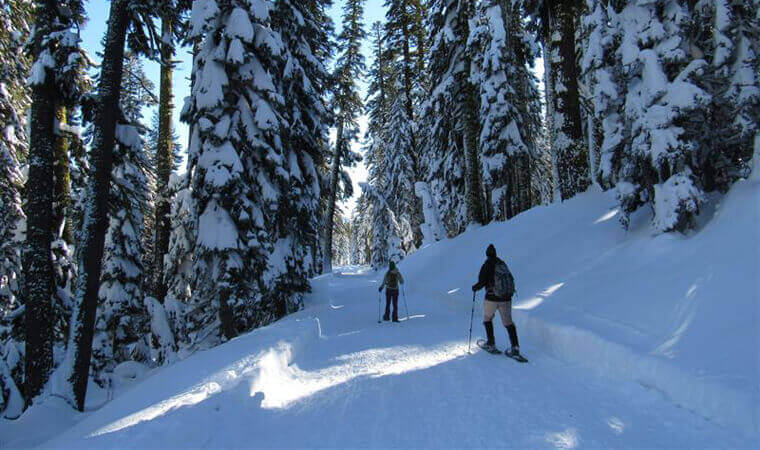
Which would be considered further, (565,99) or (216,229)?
(565,99)

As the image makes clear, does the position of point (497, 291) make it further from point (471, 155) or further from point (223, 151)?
point (471, 155)

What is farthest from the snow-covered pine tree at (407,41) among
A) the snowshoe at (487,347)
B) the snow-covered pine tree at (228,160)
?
the snowshoe at (487,347)

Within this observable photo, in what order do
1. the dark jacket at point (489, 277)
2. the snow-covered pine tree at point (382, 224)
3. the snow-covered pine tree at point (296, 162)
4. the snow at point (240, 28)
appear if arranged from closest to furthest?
the dark jacket at point (489, 277) < the snow at point (240, 28) < the snow-covered pine tree at point (296, 162) < the snow-covered pine tree at point (382, 224)

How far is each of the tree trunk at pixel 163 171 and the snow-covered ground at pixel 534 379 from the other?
4934mm

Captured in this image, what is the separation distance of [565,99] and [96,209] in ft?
48.4

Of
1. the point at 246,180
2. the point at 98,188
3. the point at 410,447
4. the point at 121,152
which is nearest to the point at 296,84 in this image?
the point at 246,180

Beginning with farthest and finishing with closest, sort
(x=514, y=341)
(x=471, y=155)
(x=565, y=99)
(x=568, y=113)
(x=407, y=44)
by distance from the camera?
(x=407, y=44), (x=471, y=155), (x=565, y=99), (x=568, y=113), (x=514, y=341)

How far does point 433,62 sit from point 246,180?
14.7m

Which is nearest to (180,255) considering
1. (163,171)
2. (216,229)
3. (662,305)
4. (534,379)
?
(216,229)

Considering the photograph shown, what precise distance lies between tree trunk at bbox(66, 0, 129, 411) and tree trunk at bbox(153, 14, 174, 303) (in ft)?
10.7

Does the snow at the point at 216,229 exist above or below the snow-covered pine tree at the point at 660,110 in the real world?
below

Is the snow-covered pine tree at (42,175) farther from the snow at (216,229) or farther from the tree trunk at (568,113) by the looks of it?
the tree trunk at (568,113)

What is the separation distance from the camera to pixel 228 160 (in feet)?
33.5

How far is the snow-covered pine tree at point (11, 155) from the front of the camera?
11133 mm
